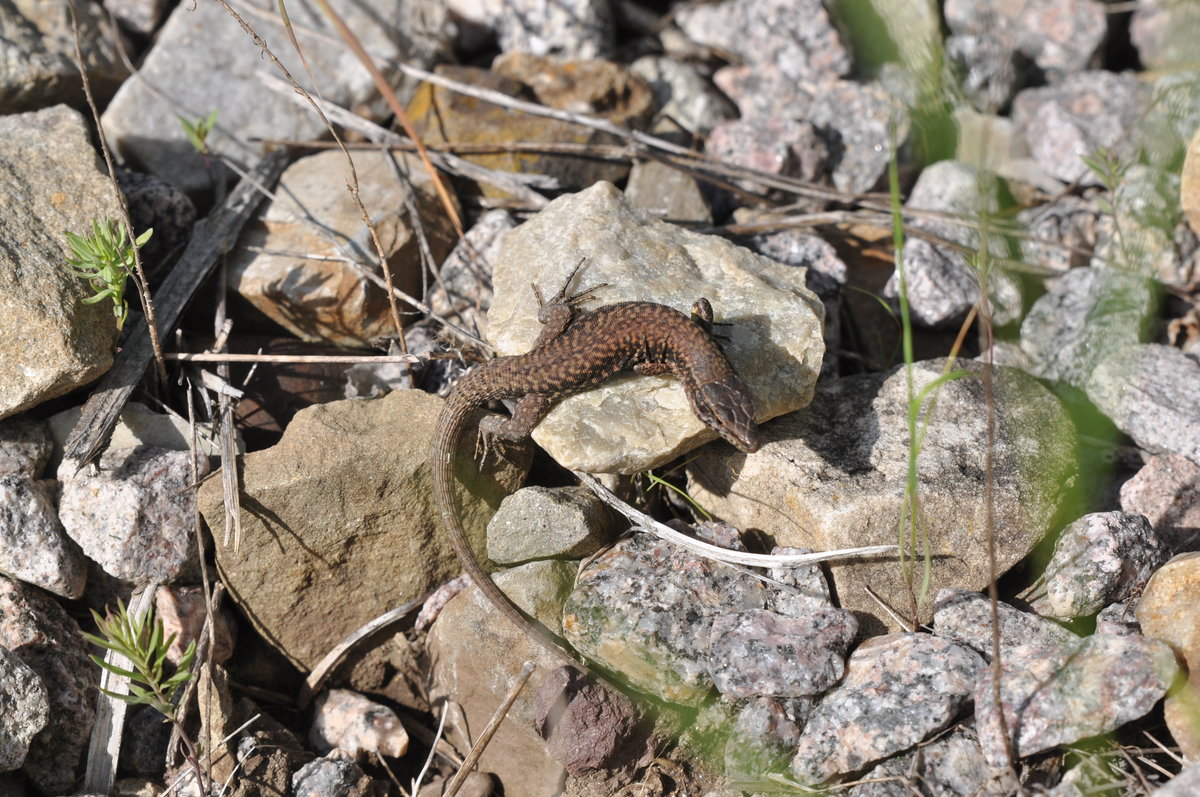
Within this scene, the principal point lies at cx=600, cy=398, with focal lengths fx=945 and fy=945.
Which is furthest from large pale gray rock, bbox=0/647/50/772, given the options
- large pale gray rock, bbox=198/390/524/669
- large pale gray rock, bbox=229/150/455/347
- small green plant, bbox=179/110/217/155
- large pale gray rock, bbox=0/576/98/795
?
small green plant, bbox=179/110/217/155

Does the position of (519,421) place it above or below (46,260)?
below

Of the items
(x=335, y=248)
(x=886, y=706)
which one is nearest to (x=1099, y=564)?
(x=886, y=706)

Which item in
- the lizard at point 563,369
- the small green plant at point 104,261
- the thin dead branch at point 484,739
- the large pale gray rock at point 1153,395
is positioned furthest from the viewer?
the large pale gray rock at point 1153,395

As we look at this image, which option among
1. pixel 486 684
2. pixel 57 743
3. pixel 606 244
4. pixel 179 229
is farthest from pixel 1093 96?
pixel 57 743

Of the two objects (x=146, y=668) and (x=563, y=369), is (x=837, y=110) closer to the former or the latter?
(x=563, y=369)

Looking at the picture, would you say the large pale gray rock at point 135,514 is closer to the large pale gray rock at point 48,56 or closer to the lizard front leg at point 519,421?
the lizard front leg at point 519,421

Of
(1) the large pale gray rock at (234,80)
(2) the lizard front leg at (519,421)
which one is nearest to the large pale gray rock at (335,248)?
(1) the large pale gray rock at (234,80)
